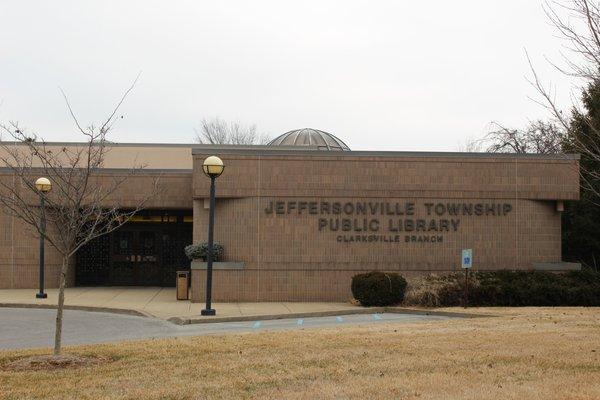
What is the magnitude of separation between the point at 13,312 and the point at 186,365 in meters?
11.4

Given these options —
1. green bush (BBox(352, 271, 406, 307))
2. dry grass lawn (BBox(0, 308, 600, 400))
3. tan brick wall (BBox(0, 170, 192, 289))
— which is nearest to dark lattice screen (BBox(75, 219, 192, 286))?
tan brick wall (BBox(0, 170, 192, 289))

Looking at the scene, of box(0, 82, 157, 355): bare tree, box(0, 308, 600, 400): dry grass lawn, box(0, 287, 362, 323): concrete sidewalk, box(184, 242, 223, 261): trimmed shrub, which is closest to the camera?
box(0, 308, 600, 400): dry grass lawn

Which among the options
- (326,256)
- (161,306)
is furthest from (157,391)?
(326,256)

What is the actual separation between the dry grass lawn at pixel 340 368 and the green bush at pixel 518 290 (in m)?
6.15

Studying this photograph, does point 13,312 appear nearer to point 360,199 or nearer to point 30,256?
point 30,256

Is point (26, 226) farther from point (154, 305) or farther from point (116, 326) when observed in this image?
point (116, 326)

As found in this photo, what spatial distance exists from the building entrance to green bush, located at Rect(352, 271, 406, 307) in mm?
10780

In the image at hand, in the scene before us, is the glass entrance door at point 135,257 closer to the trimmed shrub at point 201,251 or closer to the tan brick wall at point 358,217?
the tan brick wall at point 358,217

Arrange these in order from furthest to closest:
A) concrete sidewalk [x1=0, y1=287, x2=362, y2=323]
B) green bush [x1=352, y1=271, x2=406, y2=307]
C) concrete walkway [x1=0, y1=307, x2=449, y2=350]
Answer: green bush [x1=352, y1=271, x2=406, y2=307] → concrete sidewalk [x1=0, y1=287, x2=362, y2=323] → concrete walkway [x1=0, y1=307, x2=449, y2=350]

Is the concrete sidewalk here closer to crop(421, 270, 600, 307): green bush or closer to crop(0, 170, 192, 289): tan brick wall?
crop(0, 170, 192, 289): tan brick wall

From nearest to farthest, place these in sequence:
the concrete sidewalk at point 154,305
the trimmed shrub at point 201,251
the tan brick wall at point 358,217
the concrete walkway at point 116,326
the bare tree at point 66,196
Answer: the bare tree at point 66,196
the concrete walkway at point 116,326
the concrete sidewalk at point 154,305
the trimmed shrub at point 201,251
the tan brick wall at point 358,217

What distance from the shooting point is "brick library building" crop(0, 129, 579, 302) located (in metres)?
23.2

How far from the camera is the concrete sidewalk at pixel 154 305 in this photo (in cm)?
1958

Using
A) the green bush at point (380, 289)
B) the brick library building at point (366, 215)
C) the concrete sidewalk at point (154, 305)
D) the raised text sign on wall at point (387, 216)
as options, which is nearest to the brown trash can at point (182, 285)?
the concrete sidewalk at point (154, 305)
